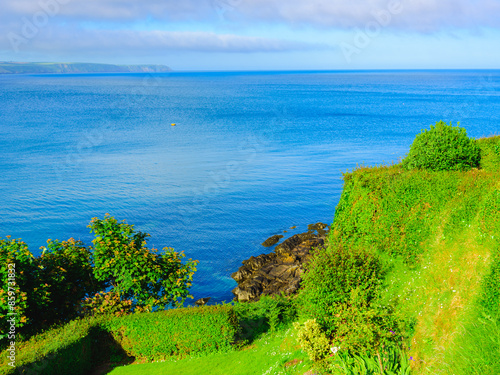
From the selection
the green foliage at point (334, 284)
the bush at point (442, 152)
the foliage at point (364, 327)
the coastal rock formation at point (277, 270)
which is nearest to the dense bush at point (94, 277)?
the green foliage at point (334, 284)

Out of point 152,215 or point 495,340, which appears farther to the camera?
point 152,215

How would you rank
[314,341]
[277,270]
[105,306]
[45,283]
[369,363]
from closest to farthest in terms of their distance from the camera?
[369,363] < [314,341] < [45,283] < [105,306] < [277,270]

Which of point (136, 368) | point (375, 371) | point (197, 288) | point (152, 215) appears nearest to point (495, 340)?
point (375, 371)

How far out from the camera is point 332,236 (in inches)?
766

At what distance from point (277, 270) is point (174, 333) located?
15574mm

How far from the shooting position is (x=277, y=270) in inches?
1209

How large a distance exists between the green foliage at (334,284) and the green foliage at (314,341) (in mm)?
570

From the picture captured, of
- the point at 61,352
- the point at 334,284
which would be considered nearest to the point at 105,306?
the point at 61,352

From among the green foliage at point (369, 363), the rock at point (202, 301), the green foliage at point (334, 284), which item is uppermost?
the rock at point (202, 301)

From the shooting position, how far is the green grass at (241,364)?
14.3 m

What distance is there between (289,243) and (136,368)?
72.6 ft

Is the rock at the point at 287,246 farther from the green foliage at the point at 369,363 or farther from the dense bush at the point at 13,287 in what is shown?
the dense bush at the point at 13,287

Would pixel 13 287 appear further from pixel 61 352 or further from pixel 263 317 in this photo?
pixel 263 317

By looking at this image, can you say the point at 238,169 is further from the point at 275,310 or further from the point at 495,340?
the point at 495,340
